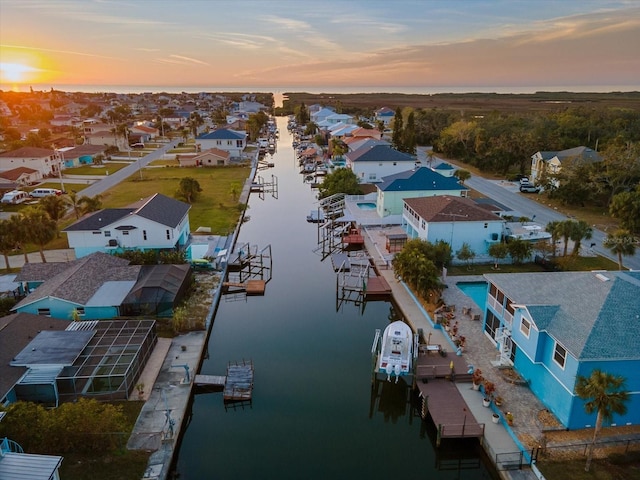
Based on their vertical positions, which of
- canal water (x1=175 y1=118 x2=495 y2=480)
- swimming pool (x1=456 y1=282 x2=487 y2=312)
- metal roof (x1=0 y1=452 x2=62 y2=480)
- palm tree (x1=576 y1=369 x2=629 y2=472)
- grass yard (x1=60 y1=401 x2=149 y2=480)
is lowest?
canal water (x1=175 y1=118 x2=495 y2=480)

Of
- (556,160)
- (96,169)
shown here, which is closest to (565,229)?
(556,160)

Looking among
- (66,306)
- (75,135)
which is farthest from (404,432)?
(75,135)

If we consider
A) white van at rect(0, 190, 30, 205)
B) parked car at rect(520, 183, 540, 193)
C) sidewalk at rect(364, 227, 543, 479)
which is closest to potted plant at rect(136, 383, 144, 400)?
sidewalk at rect(364, 227, 543, 479)

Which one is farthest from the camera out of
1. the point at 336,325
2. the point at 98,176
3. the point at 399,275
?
the point at 98,176

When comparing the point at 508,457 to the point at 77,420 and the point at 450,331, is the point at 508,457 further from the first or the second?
the point at 77,420

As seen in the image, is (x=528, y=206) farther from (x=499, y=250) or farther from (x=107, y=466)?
(x=107, y=466)

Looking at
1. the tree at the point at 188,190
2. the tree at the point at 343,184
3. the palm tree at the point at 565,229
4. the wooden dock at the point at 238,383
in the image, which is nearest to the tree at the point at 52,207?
the tree at the point at 188,190

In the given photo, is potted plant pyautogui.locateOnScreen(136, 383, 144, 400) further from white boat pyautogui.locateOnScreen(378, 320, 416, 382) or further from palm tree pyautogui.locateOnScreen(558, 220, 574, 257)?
palm tree pyautogui.locateOnScreen(558, 220, 574, 257)
